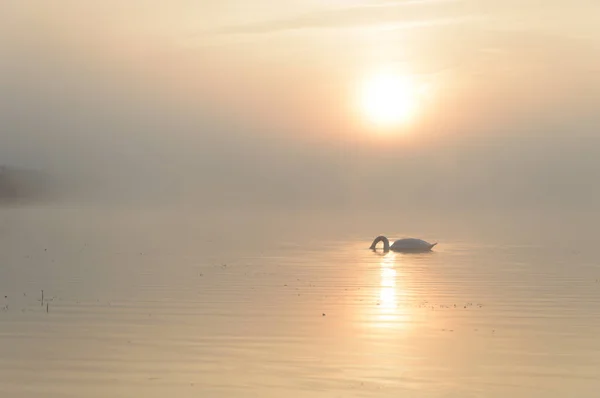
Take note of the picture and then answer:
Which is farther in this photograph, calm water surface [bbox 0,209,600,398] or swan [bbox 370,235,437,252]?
swan [bbox 370,235,437,252]

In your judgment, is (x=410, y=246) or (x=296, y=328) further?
(x=410, y=246)

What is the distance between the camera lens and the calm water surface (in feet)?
51.6

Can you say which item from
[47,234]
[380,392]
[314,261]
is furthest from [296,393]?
[47,234]

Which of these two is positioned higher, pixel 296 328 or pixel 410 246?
pixel 410 246

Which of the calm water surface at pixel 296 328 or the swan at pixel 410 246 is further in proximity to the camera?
the swan at pixel 410 246

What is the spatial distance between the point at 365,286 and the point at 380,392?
50.9 ft

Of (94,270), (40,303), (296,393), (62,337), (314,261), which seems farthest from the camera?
(314,261)

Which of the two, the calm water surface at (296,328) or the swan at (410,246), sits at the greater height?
the swan at (410,246)

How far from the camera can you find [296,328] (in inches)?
839

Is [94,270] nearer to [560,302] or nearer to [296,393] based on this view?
[560,302]

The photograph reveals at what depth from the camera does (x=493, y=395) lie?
49.2 ft

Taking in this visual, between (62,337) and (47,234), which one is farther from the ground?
(47,234)

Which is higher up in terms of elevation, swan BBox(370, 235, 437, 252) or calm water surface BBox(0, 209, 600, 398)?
swan BBox(370, 235, 437, 252)

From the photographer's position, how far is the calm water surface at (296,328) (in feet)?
51.6
